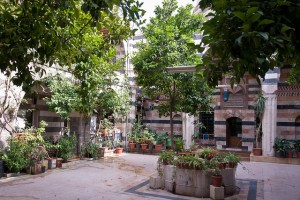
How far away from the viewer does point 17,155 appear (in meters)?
9.09

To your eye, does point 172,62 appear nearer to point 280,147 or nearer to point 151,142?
point 280,147

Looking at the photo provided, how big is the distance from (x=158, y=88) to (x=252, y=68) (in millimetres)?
7360

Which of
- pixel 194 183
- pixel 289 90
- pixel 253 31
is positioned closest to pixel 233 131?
pixel 289 90

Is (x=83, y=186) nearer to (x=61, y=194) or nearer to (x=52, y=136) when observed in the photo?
(x=61, y=194)

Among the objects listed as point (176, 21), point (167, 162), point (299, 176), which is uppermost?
point (176, 21)

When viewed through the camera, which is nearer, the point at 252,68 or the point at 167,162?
the point at 252,68

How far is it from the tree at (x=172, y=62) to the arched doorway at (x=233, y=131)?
25.1 ft

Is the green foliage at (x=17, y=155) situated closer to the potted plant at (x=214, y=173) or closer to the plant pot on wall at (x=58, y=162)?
the plant pot on wall at (x=58, y=162)

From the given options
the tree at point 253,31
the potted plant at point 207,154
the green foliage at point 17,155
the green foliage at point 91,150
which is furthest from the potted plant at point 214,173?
the green foliage at point 91,150

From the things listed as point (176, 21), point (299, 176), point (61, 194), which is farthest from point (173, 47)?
point (299, 176)

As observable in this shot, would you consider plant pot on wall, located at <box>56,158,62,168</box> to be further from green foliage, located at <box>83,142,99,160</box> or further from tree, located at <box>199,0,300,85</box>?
tree, located at <box>199,0,300,85</box>

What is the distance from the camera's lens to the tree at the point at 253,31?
236 centimetres

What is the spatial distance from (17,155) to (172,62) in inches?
223

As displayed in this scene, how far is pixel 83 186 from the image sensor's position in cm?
818
